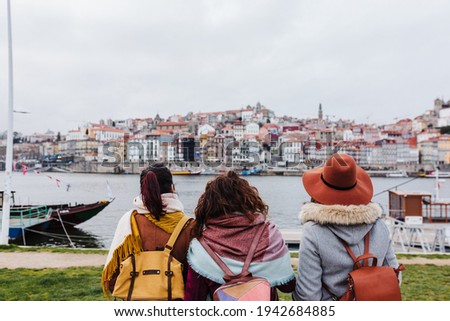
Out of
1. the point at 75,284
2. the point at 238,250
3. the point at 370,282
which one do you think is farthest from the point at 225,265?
the point at 75,284

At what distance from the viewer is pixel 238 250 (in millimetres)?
1469

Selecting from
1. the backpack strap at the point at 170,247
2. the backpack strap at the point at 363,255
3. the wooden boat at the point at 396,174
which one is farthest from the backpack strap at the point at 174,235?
the wooden boat at the point at 396,174

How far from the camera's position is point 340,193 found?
4.90ft

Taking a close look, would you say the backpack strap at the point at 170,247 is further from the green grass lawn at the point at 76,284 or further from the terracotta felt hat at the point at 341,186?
the green grass lawn at the point at 76,284

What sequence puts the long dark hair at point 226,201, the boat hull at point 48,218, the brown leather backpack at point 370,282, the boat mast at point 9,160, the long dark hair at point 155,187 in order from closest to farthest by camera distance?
the brown leather backpack at point 370,282 < the long dark hair at point 226,201 < the long dark hair at point 155,187 < the boat mast at point 9,160 < the boat hull at point 48,218

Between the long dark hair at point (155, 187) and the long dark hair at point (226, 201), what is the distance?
159mm

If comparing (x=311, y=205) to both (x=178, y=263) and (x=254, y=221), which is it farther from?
(x=178, y=263)

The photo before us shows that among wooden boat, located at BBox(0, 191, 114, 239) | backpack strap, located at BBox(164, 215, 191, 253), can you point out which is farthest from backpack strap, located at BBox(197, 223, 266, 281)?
wooden boat, located at BBox(0, 191, 114, 239)

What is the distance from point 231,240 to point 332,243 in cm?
33

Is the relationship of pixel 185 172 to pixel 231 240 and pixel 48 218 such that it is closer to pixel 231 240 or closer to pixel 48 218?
pixel 48 218

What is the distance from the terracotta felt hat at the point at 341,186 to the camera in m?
1.49

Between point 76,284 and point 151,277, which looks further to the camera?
point 76,284

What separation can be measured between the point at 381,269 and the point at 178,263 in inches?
27.0

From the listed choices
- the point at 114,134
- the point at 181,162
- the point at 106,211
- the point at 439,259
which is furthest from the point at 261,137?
the point at 439,259
